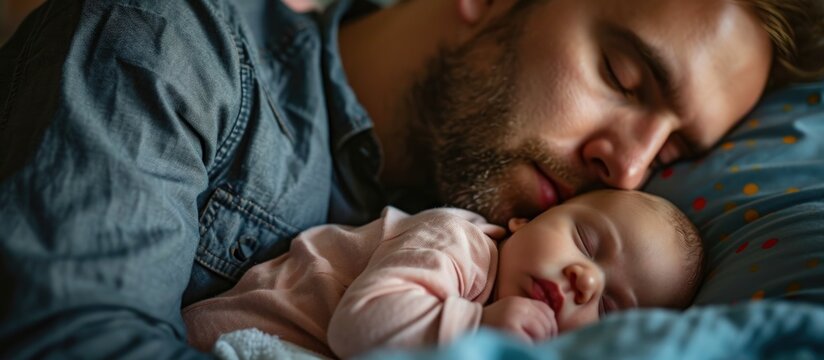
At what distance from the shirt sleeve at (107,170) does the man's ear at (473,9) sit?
0.56m

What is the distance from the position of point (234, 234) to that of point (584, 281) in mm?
553

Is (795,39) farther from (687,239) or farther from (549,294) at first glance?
(549,294)

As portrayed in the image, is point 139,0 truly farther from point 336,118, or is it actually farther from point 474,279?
point 474,279

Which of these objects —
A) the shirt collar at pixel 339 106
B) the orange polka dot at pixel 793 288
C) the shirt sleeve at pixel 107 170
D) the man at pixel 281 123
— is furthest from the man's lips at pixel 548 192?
the shirt sleeve at pixel 107 170

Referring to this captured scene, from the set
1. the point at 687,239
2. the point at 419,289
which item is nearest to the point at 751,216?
the point at 687,239

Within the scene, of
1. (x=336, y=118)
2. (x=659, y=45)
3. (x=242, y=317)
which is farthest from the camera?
(x=336, y=118)

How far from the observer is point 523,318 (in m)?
0.84

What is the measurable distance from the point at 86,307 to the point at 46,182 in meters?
0.16

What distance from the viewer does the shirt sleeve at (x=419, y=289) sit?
0.80 meters

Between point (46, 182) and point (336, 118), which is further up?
point (46, 182)

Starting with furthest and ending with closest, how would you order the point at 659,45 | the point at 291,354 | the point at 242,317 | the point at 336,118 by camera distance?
the point at 336,118 → the point at 659,45 → the point at 242,317 → the point at 291,354

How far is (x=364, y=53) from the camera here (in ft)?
5.01

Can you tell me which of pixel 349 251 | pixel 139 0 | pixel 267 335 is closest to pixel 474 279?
pixel 349 251

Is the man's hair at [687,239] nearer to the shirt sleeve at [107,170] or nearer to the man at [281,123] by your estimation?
the man at [281,123]
